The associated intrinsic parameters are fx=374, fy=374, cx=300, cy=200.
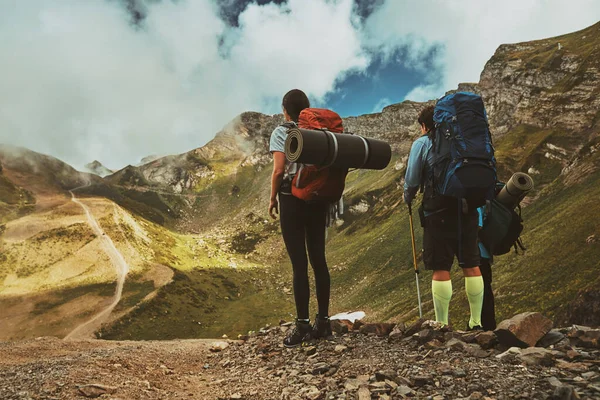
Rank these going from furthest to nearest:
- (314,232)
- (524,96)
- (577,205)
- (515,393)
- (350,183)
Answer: (350,183)
(524,96)
(577,205)
(314,232)
(515,393)

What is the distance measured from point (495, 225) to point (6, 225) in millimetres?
138619

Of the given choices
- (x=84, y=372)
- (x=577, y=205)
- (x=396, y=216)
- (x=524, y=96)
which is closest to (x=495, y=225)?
(x=84, y=372)

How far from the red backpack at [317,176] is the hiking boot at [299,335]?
272 centimetres

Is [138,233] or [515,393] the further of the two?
[138,233]

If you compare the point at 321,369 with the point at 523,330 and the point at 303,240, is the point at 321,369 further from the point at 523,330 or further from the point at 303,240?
the point at 523,330

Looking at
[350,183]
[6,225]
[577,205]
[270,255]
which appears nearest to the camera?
[577,205]

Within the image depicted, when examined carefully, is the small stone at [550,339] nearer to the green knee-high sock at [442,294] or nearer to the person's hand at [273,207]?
the green knee-high sock at [442,294]

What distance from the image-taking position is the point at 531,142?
309 ft

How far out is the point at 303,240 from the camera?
729 centimetres

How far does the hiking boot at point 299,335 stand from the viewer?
295 inches

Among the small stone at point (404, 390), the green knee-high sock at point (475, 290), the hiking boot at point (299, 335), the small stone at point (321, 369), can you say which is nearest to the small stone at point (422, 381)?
the small stone at point (404, 390)

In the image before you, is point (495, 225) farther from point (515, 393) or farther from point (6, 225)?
point (6, 225)

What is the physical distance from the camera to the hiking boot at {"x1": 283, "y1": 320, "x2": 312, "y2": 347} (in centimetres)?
750

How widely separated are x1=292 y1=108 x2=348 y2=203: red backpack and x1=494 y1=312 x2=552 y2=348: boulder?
340cm
